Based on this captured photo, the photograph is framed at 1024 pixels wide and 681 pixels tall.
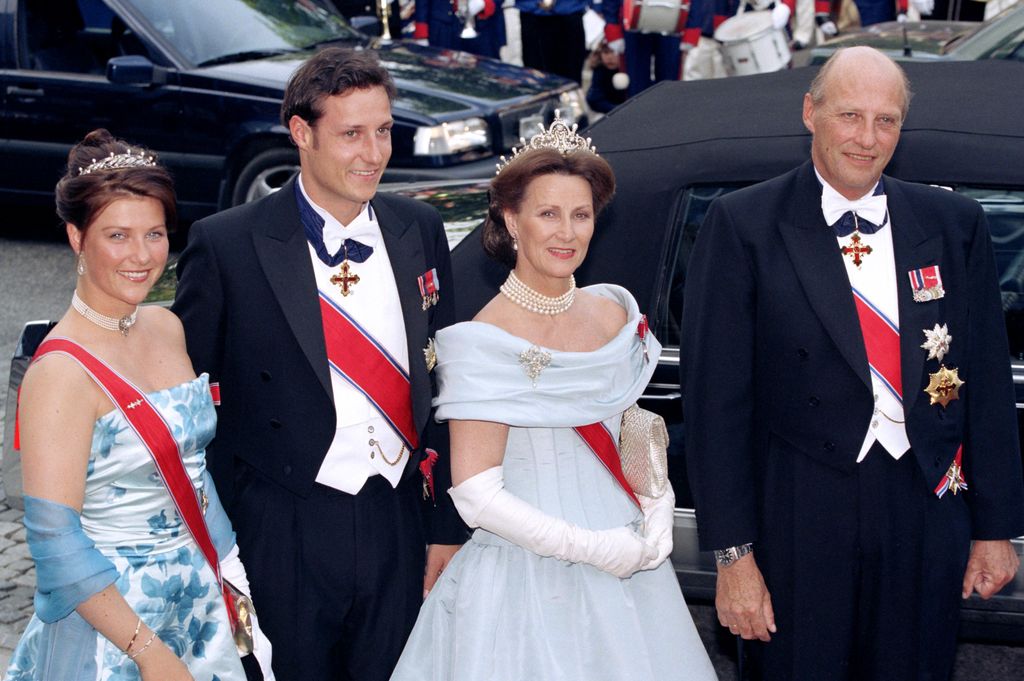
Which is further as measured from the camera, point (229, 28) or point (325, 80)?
point (229, 28)

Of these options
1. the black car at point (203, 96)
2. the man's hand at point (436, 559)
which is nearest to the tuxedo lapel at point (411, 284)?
the man's hand at point (436, 559)

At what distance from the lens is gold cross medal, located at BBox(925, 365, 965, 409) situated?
322 cm

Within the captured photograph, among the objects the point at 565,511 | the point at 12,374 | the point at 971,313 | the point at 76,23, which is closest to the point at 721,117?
the point at 971,313

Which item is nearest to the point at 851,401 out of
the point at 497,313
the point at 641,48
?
the point at 497,313

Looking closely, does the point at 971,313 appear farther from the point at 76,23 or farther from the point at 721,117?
the point at 76,23

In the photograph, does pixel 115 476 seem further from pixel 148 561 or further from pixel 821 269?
pixel 821 269

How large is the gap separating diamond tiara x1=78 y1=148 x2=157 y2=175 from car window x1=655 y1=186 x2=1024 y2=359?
5.17 ft

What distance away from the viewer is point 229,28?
867 cm

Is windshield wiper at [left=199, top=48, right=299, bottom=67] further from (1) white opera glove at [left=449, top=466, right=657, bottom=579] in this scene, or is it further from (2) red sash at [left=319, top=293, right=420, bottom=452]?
(1) white opera glove at [left=449, top=466, right=657, bottom=579]

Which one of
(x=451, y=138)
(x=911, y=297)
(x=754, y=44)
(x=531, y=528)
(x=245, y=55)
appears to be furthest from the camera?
(x=754, y=44)

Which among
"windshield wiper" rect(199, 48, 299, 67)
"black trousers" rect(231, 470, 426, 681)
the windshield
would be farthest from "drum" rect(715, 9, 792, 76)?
"black trousers" rect(231, 470, 426, 681)

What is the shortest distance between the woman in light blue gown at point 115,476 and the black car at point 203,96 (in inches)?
194

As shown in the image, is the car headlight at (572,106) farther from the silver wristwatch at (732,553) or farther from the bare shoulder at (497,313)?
the silver wristwatch at (732,553)

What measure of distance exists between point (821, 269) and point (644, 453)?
607mm
